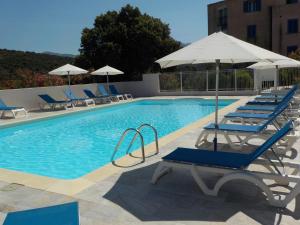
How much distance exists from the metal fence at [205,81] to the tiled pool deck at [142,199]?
15.8 meters

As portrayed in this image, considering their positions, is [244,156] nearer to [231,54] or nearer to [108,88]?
[231,54]

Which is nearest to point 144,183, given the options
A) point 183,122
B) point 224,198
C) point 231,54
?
point 224,198

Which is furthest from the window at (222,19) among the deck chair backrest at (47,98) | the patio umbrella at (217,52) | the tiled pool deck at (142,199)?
the tiled pool deck at (142,199)

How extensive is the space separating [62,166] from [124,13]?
76.4 ft

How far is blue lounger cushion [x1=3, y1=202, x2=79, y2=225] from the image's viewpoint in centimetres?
243

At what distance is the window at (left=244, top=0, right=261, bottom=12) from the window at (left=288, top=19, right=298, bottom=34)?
418 cm

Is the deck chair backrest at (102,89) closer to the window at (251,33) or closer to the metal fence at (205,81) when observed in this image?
the metal fence at (205,81)

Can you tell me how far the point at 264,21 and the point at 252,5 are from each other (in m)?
2.43

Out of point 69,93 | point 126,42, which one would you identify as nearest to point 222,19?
point 126,42

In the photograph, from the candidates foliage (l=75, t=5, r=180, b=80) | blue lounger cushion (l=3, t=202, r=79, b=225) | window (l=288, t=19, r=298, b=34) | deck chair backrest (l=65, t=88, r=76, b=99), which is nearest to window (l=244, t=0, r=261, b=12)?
window (l=288, t=19, r=298, b=34)

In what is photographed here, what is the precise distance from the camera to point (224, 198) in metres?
4.21

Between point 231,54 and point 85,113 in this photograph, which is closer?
point 231,54

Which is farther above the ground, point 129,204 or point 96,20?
point 96,20

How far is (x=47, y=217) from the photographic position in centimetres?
250
